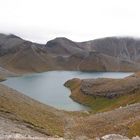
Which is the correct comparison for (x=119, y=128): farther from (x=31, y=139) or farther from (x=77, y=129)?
(x=31, y=139)

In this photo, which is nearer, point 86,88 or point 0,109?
point 0,109

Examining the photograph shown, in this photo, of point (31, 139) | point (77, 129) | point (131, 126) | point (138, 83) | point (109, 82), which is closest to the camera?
point (31, 139)

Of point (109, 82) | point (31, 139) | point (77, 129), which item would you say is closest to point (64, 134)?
point (77, 129)

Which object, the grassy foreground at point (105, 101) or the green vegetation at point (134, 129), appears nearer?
the green vegetation at point (134, 129)

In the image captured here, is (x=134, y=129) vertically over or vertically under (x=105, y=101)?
over

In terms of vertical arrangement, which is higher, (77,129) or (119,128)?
(119,128)

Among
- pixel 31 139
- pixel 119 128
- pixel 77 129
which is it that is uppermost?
pixel 31 139

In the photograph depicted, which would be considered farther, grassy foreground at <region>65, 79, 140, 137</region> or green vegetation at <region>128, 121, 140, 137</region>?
grassy foreground at <region>65, 79, 140, 137</region>

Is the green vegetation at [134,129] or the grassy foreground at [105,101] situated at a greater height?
the green vegetation at [134,129]

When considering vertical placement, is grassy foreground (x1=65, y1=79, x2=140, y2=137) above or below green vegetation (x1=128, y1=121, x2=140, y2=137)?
below

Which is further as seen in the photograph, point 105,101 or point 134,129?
point 105,101

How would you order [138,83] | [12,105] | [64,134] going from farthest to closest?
[138,83] < [12,105] < [64,134]
